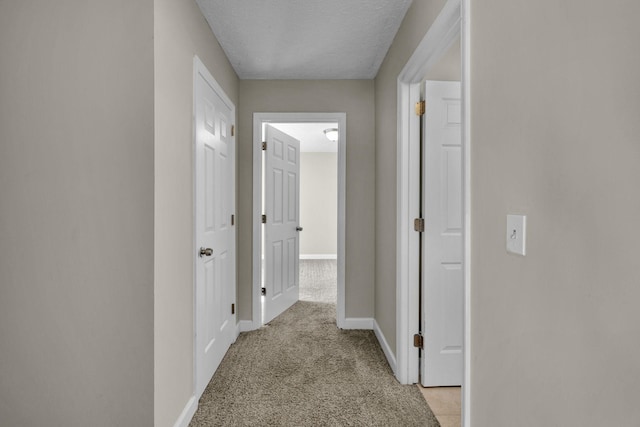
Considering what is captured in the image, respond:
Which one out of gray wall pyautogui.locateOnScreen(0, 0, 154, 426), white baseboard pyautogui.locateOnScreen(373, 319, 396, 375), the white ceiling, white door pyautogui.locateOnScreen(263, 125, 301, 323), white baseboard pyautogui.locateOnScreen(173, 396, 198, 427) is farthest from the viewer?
the white ceiling

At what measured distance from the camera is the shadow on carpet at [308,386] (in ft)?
6.26

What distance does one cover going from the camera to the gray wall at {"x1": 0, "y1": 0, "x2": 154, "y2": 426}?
151cm

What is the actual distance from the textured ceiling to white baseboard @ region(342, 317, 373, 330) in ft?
7.49

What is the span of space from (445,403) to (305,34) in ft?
8.39

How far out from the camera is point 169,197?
65.2 inches

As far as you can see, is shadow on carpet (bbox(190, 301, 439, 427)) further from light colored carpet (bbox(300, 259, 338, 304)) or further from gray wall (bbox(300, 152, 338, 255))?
gray wall (bbox(300, 152, 338, 255))

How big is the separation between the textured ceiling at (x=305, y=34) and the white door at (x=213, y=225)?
0.39 metres

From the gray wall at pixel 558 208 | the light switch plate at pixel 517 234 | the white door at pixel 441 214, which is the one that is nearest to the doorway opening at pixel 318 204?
the white door at pixel 441 214

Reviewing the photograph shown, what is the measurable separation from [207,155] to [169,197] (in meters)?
0.67

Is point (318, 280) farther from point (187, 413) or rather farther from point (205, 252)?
point (187, 413)

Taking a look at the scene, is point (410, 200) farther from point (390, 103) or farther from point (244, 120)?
point (244, 120)

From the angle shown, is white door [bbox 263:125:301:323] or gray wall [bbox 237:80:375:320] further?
white door [bbox 263:125:301:323]

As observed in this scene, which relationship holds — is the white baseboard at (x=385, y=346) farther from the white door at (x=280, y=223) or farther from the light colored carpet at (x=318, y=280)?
the light colored carpet at (x=318, y=280)

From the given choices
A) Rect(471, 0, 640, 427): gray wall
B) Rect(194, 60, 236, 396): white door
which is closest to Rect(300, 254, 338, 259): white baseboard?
Rect(194, 60, 236, 396): white door
